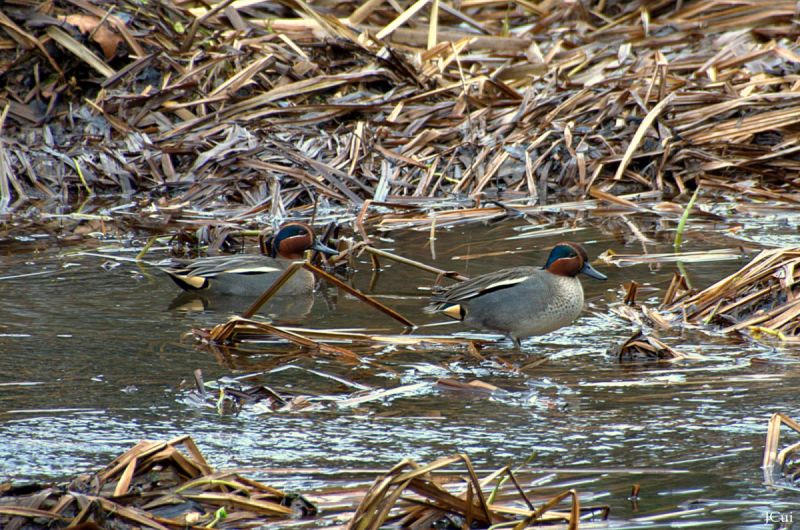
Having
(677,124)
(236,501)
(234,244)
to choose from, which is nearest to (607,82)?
(677,124)

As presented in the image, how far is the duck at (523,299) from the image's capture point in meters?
6.23

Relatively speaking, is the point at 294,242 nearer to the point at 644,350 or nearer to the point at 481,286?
the point at 481,286

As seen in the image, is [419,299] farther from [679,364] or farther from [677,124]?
[677,124]

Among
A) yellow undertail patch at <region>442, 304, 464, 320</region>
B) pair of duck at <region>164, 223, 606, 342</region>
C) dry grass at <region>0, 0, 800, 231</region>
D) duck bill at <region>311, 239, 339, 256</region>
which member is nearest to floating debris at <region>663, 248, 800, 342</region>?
pair of duck at <region>164, 223, 606, 342</region>

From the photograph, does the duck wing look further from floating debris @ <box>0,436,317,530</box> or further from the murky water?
floating debris @ <box>0,436,317,530</box>

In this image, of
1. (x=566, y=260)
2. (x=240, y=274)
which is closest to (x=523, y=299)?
(x=566, y=260)

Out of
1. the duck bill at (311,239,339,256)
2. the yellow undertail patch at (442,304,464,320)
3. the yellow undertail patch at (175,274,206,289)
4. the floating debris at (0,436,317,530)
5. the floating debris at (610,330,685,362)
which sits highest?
the floating debris at (0,436,317,530)

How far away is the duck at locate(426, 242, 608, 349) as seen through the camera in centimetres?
623

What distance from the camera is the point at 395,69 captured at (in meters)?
11.5

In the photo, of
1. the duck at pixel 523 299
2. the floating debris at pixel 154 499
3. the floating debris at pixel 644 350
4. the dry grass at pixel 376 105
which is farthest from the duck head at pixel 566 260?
the dry grass at pixel 376 105

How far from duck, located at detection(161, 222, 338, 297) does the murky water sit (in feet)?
1.62

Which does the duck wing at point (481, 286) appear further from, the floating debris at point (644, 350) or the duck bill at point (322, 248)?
the duck bill at point (322, 248)

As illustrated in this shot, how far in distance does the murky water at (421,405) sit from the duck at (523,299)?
143 millimetres

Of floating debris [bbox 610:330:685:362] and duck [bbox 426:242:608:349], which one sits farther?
duck [bbox 426:242:608:349]
